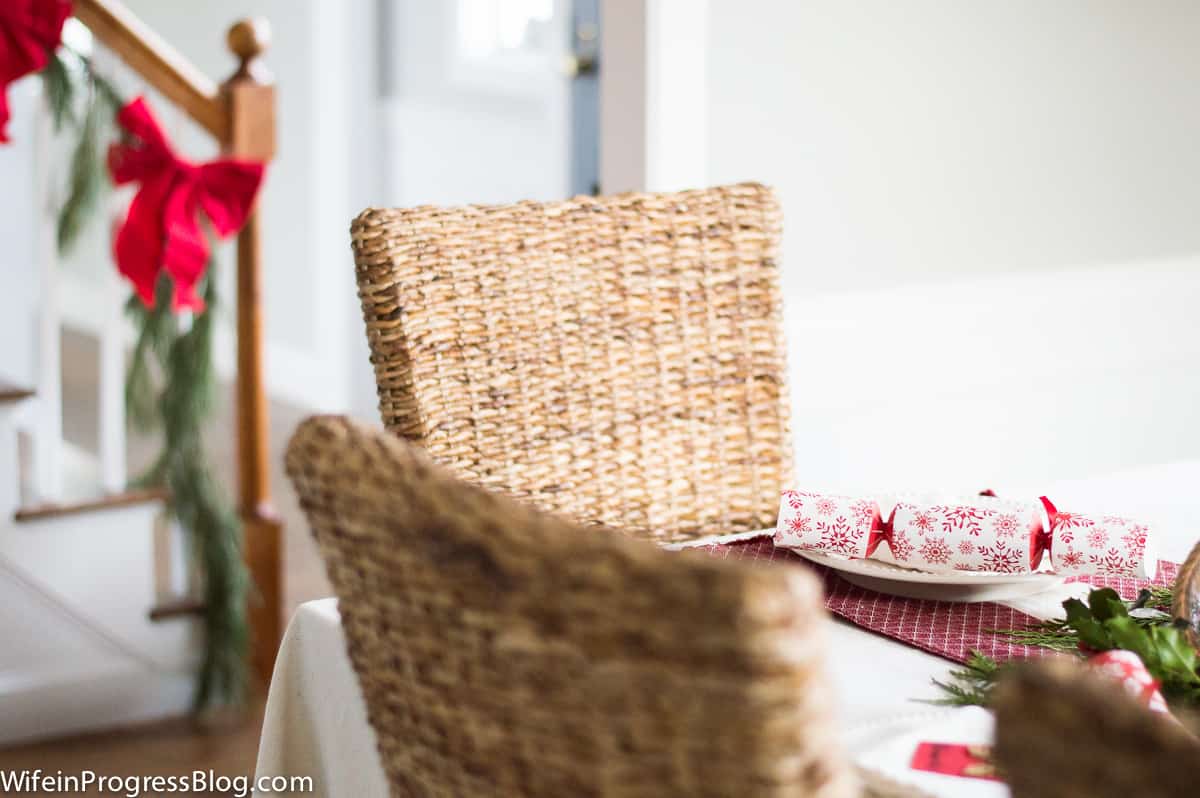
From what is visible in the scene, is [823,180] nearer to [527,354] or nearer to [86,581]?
[527,354]

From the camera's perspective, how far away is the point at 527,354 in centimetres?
126

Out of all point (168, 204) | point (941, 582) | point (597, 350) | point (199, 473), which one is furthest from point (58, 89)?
point (941, 582)

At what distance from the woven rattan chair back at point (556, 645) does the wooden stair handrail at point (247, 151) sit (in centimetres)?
205

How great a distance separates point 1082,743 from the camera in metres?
0.40

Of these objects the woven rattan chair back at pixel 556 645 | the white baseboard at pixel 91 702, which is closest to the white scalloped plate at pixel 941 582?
the woven rattan chair back at pixel 556 645

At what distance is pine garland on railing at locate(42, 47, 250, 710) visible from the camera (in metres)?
2.44

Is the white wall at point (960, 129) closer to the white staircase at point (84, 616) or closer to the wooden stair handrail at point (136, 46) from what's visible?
the wooden stair handrail at point (136, 46)

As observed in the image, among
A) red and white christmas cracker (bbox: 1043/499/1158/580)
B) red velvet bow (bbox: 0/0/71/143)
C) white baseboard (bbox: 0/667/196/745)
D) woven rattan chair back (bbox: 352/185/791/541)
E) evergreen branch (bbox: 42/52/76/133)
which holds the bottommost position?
white baseboard (bbox: 0/667/196/745)

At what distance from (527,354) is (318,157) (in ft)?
12.6

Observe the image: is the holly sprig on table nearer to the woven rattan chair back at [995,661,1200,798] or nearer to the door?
the woven rattan chair back at [995,661,1200,798]

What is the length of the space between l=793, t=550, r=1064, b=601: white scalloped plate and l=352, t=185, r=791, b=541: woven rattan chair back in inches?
13.1

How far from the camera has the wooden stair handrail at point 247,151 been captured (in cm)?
248

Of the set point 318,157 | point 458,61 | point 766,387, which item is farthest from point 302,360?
point 766,387

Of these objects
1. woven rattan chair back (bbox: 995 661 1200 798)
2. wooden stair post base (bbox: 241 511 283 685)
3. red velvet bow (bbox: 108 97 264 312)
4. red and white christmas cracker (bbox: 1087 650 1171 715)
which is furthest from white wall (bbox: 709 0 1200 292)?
woven rattan chair back (bbox: 995 661 1200 798)
